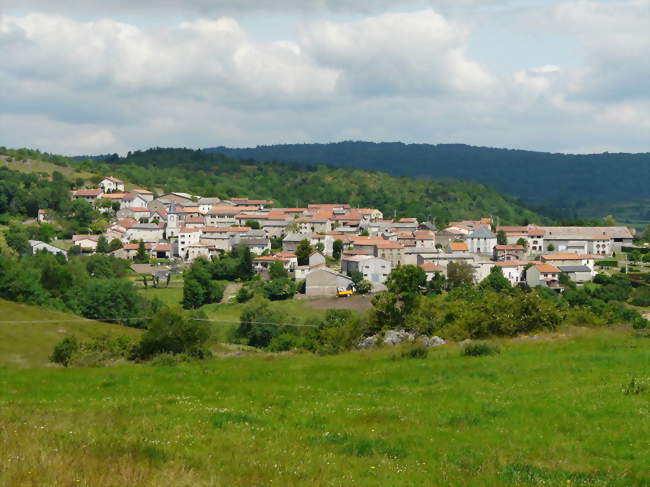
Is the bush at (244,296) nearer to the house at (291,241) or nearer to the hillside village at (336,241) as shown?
the hillside village at (336,241)

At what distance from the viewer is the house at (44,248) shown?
107m

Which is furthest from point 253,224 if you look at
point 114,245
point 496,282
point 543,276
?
point 543,276

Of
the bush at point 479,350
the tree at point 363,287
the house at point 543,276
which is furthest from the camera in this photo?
the house at point 543,276

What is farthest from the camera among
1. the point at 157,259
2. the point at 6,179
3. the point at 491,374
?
the point at 6,179

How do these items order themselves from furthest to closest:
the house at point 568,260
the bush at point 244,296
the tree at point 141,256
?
the tree at point 141,256 < the house at point 568,260 < the bush at point 244,296

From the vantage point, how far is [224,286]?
3666 inches

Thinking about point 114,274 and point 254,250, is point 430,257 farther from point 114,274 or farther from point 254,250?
point 114,274

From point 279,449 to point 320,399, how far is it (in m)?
4.47

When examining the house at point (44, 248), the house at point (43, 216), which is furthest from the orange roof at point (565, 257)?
the house at point (43, 216)

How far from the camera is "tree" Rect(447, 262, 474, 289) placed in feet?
300

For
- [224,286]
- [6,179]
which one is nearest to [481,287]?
[224,286]

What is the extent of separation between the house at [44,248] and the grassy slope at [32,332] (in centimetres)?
5641

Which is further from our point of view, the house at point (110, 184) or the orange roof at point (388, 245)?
the house at point (110, 184)

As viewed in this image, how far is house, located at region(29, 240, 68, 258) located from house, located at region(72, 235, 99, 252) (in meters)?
4.36
